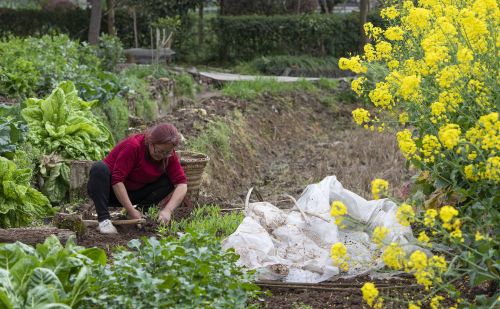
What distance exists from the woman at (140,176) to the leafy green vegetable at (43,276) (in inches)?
101

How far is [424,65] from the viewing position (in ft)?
20.4

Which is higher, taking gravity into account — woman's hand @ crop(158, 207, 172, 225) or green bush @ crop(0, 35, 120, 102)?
green bush @ crop(0, 35, 120, 102)

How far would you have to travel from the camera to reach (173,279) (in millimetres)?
5086

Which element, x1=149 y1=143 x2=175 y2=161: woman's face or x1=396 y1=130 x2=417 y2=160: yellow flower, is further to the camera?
x1=149 y1=143 x2=175 y2=161: woman's face

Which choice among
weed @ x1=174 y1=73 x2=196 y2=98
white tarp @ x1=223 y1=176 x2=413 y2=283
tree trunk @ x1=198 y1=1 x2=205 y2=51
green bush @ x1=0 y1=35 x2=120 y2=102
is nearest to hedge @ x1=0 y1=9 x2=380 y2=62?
tree trunk @ x1=198 y1=1 x2=205 y2=51

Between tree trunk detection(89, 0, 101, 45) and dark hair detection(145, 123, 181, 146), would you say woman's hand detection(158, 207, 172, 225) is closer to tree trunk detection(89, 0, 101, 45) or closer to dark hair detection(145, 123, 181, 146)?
dark hair detection(145, 123, 181, 146)

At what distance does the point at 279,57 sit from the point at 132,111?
11493mm

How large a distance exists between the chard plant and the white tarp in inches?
114

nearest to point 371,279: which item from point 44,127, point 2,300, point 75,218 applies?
point 75,218

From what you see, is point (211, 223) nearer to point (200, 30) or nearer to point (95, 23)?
point (95, 23)

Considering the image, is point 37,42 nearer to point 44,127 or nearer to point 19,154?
point 44,127

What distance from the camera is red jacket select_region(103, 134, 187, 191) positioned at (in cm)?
828

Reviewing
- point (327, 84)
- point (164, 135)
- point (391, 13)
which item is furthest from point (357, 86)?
point (327, 84)

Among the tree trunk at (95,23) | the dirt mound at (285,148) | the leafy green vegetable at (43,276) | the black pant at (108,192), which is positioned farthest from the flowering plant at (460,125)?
the tree trunk at (95,23)
